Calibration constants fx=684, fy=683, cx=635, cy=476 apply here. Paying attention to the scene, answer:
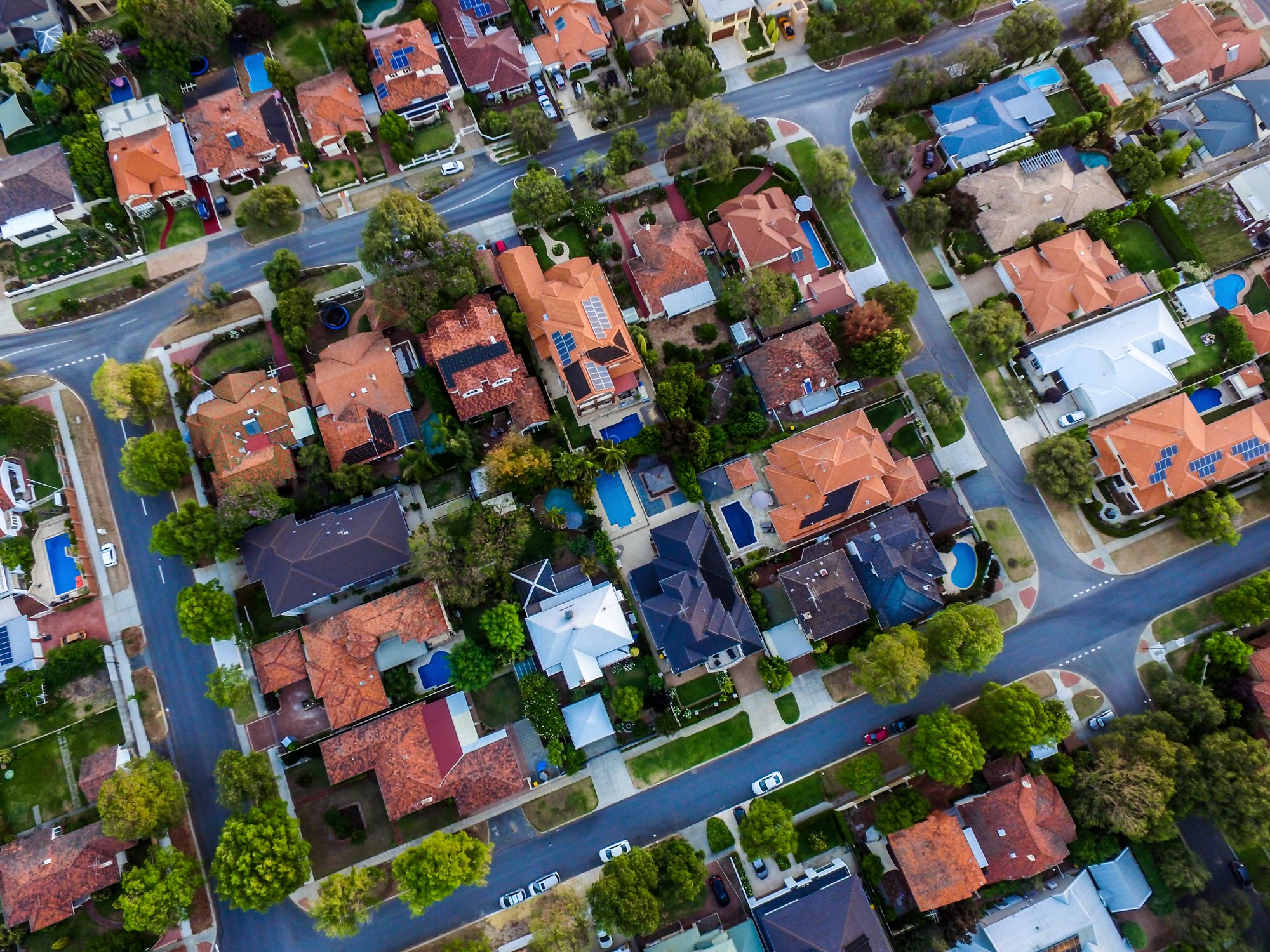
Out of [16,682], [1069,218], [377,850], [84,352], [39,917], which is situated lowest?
[377,850]

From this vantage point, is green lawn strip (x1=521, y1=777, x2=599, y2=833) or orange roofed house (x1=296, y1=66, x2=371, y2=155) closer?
green lawn strip (x1=521, y1=777, x2=599, y2=833)

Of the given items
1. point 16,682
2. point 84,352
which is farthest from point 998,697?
point 84,352

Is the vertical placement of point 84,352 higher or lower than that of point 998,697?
higher

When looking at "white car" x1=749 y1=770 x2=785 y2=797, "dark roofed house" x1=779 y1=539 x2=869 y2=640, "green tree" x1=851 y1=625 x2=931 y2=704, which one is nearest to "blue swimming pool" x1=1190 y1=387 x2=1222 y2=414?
"green tree" x1=851 y1=625 x2=931 y2=704

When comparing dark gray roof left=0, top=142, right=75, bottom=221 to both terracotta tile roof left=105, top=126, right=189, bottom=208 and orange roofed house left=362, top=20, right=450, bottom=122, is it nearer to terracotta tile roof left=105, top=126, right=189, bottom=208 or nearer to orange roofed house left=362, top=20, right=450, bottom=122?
terracotta tile roof left=105, top=126, right=189, bottom=208

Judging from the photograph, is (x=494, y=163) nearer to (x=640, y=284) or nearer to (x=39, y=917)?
(x=640, y=284)

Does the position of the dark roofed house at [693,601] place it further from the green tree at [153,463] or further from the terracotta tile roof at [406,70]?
the terracotta tile roof at [406,70]

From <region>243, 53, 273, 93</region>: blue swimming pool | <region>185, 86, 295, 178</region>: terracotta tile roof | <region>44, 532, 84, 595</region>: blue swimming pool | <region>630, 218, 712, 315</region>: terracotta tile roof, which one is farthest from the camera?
<region>243, 53, 273, 93</region>: blue swimming pool
